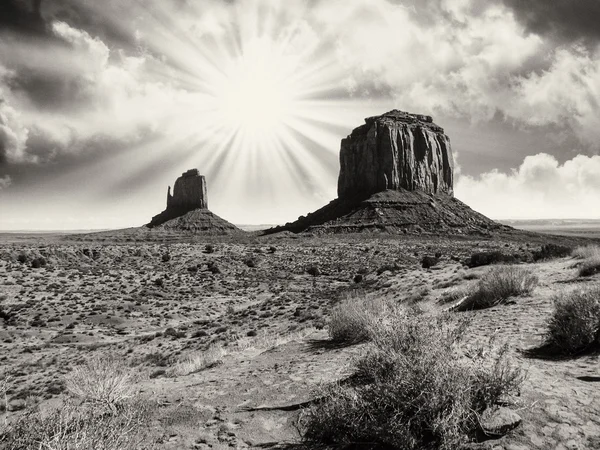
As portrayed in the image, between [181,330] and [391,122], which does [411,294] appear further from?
[391,122]

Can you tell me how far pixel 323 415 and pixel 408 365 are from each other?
1093 millimetres

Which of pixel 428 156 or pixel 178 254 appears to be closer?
pixel 178 254

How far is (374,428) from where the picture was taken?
11.6 ft

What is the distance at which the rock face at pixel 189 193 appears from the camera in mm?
161875

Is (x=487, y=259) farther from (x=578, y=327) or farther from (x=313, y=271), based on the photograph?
(x=313, y=271)

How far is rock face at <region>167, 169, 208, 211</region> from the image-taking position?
162m

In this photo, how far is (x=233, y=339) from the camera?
16344mm

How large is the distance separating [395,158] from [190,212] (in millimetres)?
86789

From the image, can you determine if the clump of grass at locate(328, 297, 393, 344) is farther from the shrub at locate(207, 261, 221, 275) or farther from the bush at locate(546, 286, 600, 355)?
the shrub at locate(207, 261, 221, 275)

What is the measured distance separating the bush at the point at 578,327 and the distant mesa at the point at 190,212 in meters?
126

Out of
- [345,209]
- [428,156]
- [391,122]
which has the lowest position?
[345,209]

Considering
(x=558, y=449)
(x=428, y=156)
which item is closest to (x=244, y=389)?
(x=558, y=449)

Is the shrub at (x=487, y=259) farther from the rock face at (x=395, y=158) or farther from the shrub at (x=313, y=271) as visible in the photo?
the rock face at (x=395, y=158)

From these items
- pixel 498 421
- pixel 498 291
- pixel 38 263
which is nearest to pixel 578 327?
pixel 498 421
